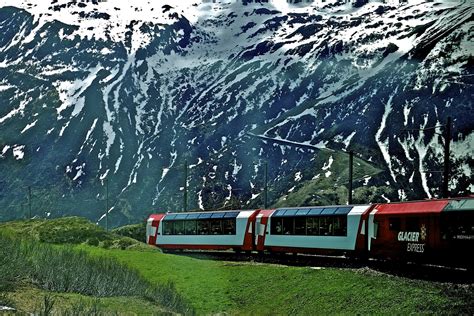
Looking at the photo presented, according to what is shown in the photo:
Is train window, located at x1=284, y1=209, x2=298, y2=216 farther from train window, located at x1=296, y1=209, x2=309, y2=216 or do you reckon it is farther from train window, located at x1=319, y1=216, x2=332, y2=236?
train window, located at x1=319, y1=216, x2=332, y2=236

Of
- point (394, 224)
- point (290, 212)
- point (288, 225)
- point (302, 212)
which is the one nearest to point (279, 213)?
point (290, 212)

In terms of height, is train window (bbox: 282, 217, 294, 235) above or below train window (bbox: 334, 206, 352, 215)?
below

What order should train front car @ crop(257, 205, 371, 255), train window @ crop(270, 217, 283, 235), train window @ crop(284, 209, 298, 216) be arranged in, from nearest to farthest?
1. train front car @ crop(257, 205, 371, 255)
2. train window @ crop(284, 209, 298, 216)
3. train window @ crop(270, 217, 283, 235)

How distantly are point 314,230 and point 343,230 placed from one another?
2.63 m

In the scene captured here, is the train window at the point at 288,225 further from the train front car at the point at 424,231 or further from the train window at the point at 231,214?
the train front car at the point at 424,231

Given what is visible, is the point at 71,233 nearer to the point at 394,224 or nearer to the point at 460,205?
the point at 394,224

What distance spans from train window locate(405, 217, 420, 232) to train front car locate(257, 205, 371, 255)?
3.56 m

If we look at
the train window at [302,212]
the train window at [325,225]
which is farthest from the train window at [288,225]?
the train window at [325,225]

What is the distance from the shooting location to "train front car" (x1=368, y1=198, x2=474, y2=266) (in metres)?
27.6

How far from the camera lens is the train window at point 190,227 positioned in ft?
160

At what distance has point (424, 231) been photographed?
29859 millimetres

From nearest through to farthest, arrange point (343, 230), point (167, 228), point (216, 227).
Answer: point (343, 230), point (216, 227), point (167, 228)

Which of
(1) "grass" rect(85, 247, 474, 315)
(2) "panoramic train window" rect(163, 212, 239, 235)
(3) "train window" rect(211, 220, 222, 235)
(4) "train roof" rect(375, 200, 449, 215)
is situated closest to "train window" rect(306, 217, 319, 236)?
(1) "grass" rect(85, 247, 474, 315)

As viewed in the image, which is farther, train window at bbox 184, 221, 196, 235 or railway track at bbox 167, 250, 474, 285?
train window at bbox 184, 221, 196, 235
